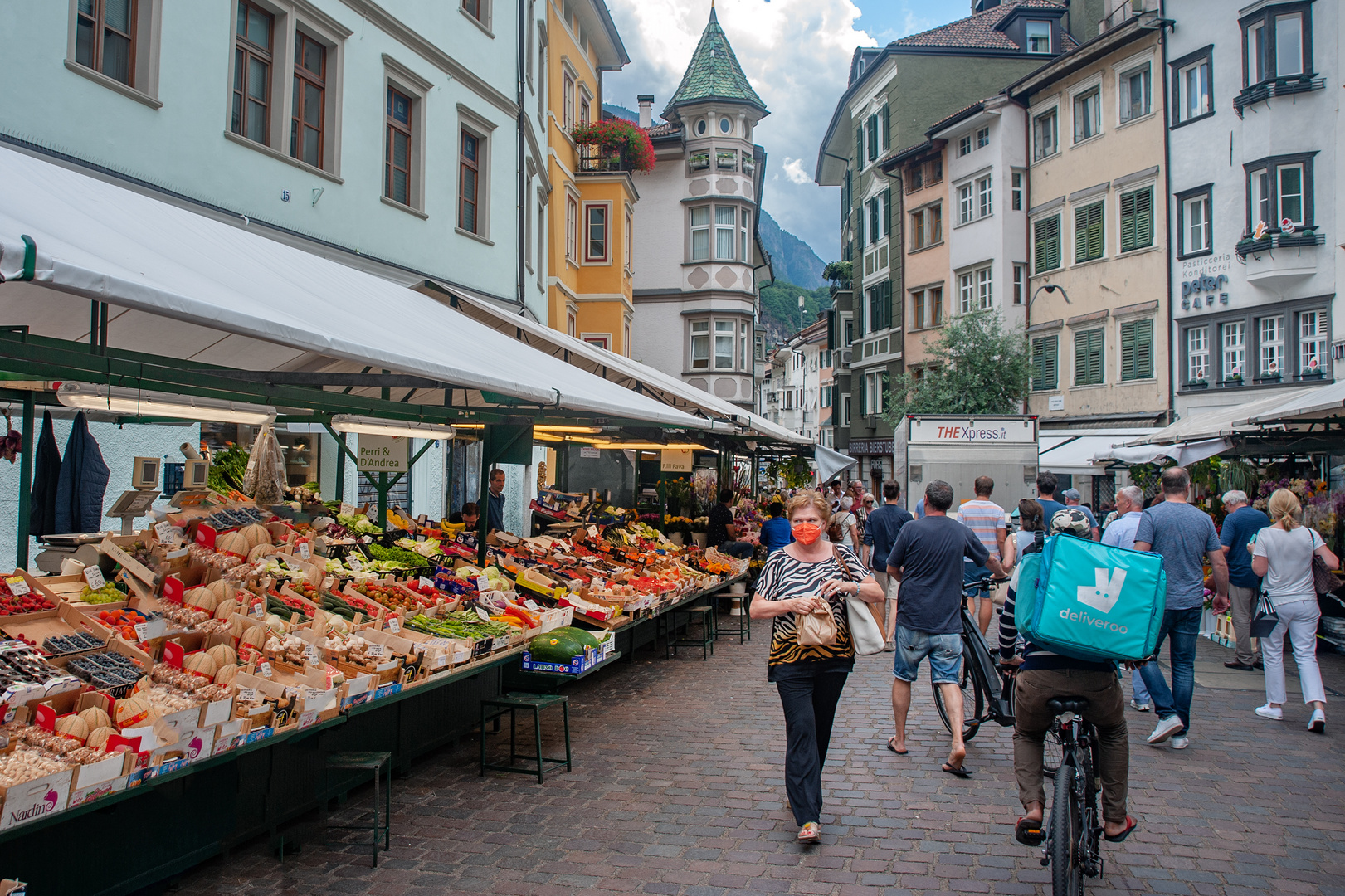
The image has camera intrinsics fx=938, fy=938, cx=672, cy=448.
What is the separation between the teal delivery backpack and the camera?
4246 mm

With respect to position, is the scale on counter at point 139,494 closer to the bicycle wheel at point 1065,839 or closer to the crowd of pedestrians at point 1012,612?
the crowd of pedestrians at point 1012,612

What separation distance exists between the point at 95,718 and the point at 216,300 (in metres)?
1.94

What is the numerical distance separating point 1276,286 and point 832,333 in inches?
1158

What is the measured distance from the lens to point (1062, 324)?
29.5 metres

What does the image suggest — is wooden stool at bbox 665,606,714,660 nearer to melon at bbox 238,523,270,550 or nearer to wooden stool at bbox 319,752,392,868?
melon at bbox 238,523,270,550

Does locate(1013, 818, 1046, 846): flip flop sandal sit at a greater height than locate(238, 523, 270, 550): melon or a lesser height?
lesser

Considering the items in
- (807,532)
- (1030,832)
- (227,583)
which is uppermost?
(807,532)

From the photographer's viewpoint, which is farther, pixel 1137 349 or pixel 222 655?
pixel 1137 349

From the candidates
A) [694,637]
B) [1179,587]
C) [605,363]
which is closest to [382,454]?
A: [605,363]

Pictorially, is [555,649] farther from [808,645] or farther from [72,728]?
[72,728]

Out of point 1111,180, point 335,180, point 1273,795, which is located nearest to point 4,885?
point 1273,795

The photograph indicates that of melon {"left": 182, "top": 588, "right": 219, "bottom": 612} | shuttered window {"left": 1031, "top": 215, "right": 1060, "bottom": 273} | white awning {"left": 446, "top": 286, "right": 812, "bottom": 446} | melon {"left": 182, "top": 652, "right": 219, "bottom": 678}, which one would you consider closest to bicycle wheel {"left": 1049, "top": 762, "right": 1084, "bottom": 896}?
melon {"left": 182, "top": 652, "right": 219, "bottom": 678}

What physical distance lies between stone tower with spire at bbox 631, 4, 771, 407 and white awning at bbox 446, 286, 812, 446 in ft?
62.1

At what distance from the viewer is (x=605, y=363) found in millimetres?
12797
